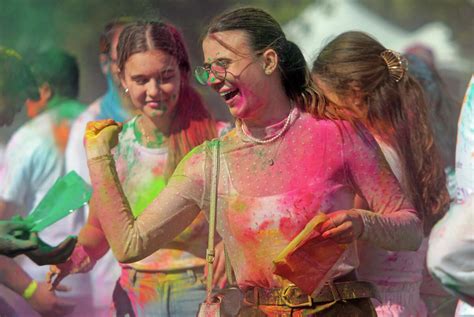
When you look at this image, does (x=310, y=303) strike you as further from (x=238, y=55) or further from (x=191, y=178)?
(x=238, y=55)

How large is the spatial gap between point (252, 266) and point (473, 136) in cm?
94

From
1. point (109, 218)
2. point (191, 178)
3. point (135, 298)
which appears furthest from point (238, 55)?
point (135, 298)

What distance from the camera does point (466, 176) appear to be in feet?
8.25

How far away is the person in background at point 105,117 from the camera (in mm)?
4344

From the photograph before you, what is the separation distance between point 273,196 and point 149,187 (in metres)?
1.03

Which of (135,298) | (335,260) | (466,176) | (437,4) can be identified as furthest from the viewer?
(437,4)

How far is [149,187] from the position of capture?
418 centimetres

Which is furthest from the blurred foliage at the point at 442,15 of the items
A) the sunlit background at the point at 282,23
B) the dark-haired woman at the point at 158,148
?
the dark-haired woman at the point at 158,148

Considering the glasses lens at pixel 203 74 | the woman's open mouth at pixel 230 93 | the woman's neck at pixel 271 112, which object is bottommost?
the woman's neck at pixel 271 112

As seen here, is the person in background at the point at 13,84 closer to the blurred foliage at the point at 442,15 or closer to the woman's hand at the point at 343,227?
the blurred foliage at the point at 442,15

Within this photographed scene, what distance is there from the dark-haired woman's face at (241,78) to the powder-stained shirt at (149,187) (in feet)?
2.94

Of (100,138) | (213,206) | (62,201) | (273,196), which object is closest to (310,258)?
(273,196)

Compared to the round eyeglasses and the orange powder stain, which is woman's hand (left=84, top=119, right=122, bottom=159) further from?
the orange powder stain

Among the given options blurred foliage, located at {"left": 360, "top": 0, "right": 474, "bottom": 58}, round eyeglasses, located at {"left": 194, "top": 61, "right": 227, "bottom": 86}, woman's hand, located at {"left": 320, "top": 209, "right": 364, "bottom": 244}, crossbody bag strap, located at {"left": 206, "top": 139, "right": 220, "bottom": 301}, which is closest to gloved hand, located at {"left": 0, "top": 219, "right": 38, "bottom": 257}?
crossbody bag strap, located at {"left": 206, "top": 139, "right": 220, "bottom": 301}
